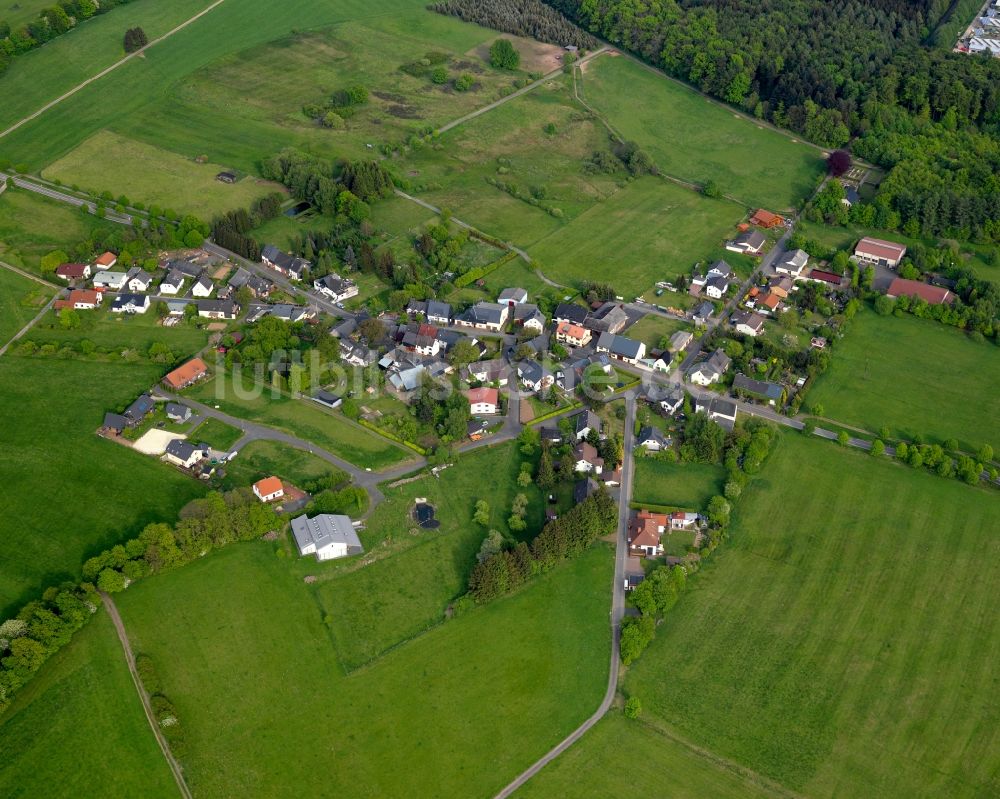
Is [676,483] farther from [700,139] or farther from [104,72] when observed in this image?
[104,72]

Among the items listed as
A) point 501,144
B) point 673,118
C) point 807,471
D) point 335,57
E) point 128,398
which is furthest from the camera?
point 335,57

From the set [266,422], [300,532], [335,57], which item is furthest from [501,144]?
[300,532]

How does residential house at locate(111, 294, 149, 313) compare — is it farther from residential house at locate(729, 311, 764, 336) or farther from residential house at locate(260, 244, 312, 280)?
residential house at locate(729, 311, 764, 336)

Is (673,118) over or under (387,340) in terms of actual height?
over

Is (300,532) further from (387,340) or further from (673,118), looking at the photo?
(673,118)

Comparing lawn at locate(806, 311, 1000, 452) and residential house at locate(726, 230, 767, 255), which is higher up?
residential house at locate(726, 230, 767, 255)

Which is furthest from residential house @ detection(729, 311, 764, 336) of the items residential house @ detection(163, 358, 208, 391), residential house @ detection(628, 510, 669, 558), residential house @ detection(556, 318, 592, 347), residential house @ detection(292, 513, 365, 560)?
residential house @ detection(163, 358, 208, 391)

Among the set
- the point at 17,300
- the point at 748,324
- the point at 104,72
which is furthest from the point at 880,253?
the point at 104,72

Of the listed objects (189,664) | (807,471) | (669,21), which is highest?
(669,21)
